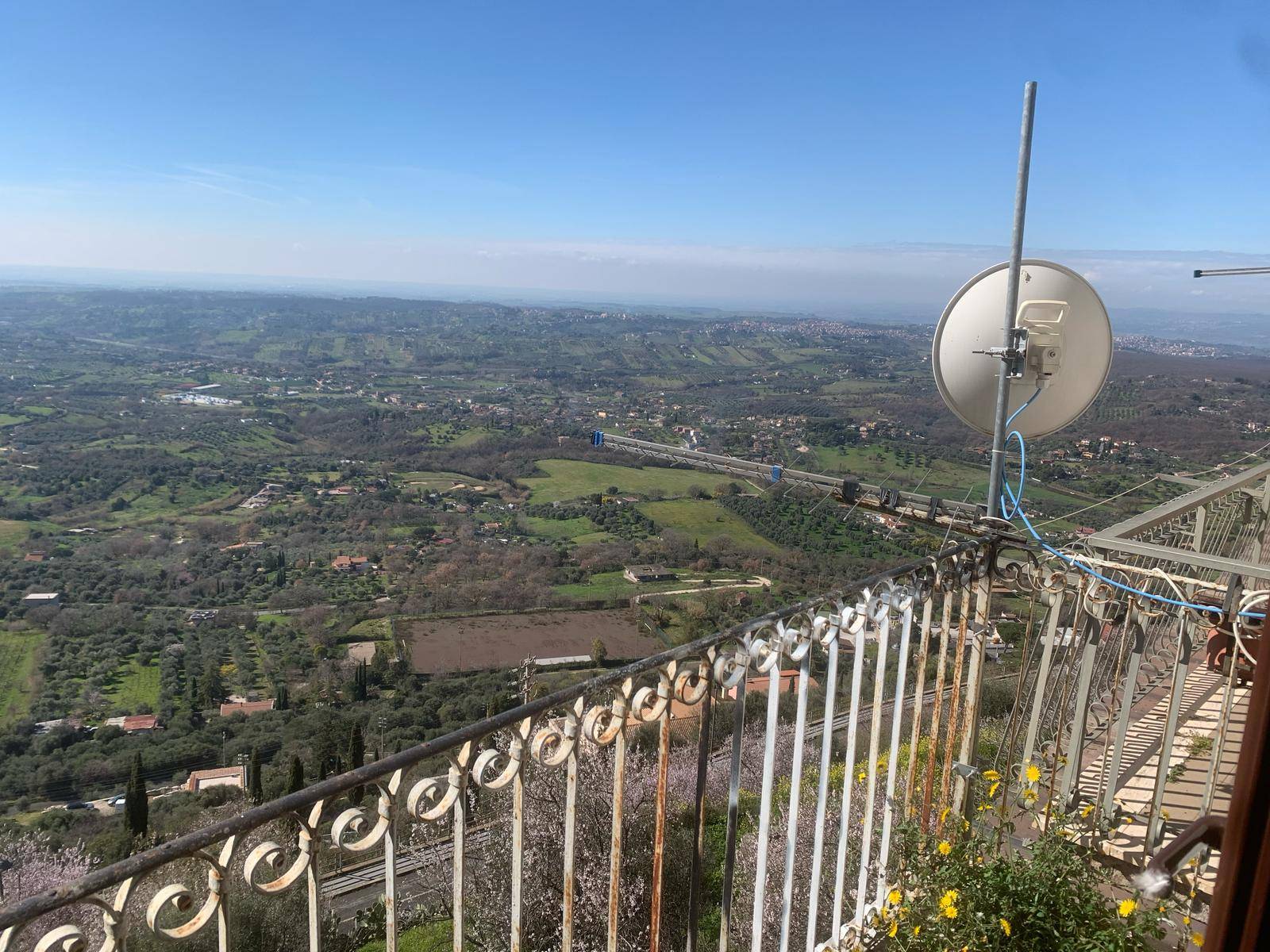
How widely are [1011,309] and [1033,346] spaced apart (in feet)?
0.68

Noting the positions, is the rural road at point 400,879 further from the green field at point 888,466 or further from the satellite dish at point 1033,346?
the green field at point 888,466

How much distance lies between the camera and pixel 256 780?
1691 cm

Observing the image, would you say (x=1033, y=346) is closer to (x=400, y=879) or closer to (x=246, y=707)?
(x=400, y=879)

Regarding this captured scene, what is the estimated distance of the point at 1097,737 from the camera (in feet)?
11.9

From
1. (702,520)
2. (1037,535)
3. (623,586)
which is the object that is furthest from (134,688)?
(1037,535)

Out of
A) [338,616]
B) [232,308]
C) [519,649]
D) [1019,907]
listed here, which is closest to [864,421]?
[519,649]

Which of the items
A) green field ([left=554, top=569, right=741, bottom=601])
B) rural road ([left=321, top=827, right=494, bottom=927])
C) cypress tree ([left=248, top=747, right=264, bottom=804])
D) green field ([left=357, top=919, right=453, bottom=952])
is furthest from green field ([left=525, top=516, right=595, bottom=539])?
green field ([left=357, top=919, right=453, bottom=952])

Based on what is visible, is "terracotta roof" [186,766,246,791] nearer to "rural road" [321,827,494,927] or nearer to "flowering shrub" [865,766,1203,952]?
"rural road" [321,827,494,927]

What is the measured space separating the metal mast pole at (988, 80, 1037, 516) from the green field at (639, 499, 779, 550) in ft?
97.9

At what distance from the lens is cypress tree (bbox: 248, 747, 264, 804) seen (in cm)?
1506

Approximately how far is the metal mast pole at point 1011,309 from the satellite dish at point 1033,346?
2.1 inches

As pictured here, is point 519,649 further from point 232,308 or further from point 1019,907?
point 232,308

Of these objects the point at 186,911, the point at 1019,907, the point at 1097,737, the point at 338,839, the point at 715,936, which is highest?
the point at 338,839

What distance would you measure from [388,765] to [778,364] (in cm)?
5719
